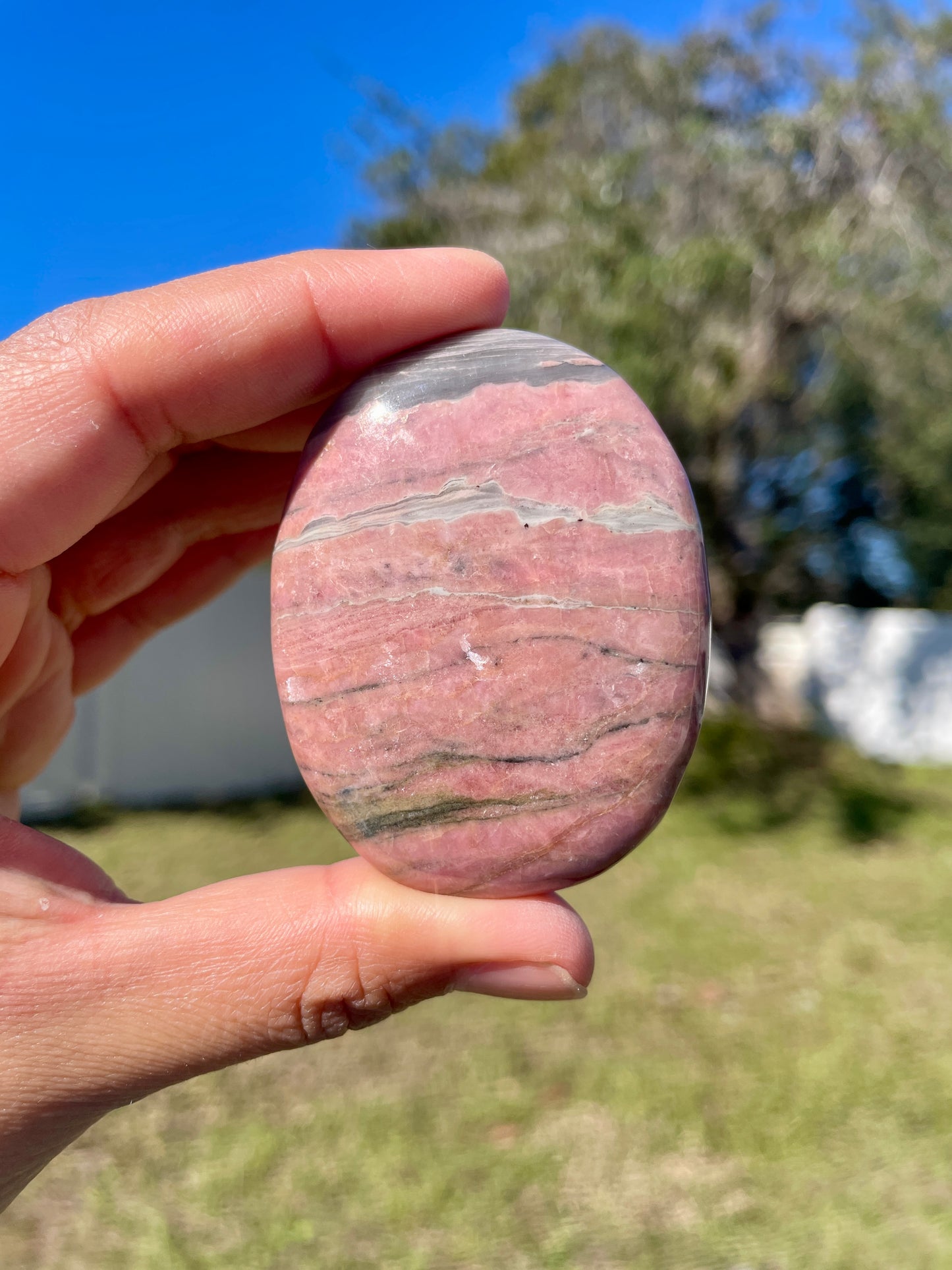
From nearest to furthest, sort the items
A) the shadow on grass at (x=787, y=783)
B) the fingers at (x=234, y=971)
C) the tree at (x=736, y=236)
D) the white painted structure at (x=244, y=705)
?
1. the fingers at (x=234, y=971)
2. the tree at (x=736, y=236)
3. the shadow on grass at (x=787, y=783)
4. the white painted structure at (x=244, y=705)

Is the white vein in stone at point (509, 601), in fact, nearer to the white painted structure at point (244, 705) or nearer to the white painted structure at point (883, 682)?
the white painted structure at point (244, 705)

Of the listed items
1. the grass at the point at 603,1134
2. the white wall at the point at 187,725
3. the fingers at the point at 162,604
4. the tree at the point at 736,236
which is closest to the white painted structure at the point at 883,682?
the tree at the point at 736,236

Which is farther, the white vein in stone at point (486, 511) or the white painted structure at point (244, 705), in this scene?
the white painted structure at point (244, 705)

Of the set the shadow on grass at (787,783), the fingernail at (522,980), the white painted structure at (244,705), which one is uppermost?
the fingernail at (522,980)

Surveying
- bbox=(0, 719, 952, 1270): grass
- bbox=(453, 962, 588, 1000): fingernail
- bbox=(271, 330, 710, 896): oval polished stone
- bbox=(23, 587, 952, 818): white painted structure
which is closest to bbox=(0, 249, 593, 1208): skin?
bbox=(453, 962, 588, 1000): fingernail

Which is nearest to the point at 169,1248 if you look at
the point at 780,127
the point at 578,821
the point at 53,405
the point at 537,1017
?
the point at 537,1017

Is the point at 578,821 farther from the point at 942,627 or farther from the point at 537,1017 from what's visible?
the point at 942,627
